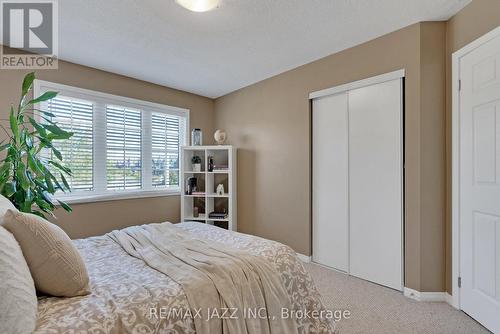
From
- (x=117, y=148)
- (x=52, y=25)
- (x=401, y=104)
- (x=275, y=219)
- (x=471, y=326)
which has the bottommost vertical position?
(x=471, y=326)

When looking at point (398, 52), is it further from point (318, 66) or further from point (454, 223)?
point (454, 223)

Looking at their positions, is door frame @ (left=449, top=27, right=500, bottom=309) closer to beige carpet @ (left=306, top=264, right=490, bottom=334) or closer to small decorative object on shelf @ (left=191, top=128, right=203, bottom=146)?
beige carpet @ (left=306, top=264, right=490, bottom=334)

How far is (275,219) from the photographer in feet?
12.1

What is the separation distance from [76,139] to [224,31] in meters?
2.24

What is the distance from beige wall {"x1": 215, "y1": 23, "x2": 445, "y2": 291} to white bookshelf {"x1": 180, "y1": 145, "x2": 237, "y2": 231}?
23cm

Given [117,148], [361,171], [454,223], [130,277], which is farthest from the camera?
[117,148]

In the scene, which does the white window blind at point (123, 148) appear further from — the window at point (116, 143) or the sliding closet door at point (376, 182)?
the sliding closet door at point (376, 182)

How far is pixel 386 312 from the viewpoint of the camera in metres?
2.12

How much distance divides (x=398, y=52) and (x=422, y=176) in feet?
3.92

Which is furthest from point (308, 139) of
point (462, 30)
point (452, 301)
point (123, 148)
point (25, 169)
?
point (25, 169)

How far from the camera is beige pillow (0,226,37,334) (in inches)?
33.5

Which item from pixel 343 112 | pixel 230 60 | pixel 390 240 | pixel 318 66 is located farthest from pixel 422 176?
pixel 230 60

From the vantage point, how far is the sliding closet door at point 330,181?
116 inches

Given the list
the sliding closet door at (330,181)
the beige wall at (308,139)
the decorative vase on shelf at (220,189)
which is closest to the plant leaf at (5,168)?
the decorative vase on shelf at (220,189)
